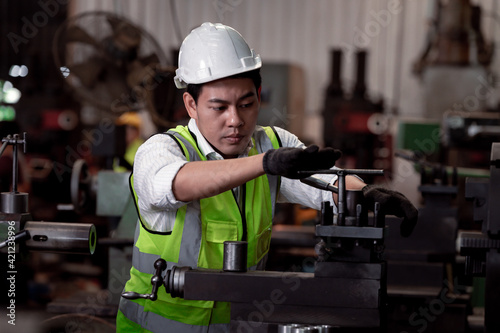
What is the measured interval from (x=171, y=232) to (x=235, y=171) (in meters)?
0.27

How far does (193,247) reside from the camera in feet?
4.50

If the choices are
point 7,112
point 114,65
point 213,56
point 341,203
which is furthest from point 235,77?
point 7,112

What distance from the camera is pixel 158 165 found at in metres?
1.27

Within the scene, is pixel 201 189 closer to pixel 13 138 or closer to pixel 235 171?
pixel 235 171

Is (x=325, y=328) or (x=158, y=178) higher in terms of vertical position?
(x=158, y=178)

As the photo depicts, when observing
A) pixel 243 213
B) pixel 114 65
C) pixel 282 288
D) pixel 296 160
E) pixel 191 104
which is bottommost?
pixel 282 288

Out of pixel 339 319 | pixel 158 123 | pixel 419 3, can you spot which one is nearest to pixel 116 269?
pixel 158 123

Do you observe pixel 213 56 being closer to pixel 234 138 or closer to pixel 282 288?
pixel 234 138

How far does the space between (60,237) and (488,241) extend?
0.91 m

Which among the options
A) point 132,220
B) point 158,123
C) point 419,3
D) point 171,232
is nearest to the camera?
point 171,232

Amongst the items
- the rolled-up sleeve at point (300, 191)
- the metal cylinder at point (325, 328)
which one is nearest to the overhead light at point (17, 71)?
the rolled-up sleeve at point (300, 191)

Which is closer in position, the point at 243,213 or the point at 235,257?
the point at 235,257

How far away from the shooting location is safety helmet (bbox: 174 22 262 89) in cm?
139

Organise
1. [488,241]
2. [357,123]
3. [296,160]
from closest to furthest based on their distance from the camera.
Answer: [296,160], [488,241], [357,123]
